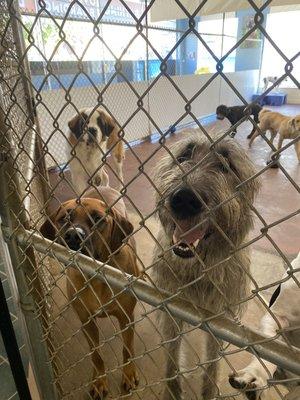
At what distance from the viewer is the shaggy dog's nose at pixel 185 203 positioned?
107 cm

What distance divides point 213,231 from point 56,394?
42.1 inches

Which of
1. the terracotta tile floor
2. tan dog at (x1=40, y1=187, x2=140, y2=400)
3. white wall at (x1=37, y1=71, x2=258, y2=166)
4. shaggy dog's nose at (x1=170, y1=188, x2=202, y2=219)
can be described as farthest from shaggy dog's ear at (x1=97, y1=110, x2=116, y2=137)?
shaggy dog's nose at (x1=170, y1=188, x2=202, y2=219)

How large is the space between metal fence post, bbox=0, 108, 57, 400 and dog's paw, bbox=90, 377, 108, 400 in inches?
14.8

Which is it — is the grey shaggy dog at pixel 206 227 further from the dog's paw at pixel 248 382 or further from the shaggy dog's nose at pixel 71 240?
the shaggy dog's nose at pixel 71 240

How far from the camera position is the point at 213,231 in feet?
4.34

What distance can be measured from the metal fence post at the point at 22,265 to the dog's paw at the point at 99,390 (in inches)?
14.8

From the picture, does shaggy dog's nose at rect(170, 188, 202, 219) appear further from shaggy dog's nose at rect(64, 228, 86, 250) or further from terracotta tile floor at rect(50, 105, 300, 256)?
terracotta tile floor at rect(50, 105, 300, 256)

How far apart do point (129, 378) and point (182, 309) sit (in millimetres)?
1316

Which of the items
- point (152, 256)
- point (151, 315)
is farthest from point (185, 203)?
point (151, 315)

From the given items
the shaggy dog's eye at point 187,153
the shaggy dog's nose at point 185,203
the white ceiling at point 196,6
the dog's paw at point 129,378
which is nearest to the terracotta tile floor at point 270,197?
the shaggy dog's eye at point 187,153

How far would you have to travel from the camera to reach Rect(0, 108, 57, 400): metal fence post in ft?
3.67

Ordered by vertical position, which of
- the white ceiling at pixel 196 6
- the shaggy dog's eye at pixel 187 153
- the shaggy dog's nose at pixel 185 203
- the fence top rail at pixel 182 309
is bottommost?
the fence top rail at pixel 182 309

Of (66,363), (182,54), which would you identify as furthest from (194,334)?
(182,54)

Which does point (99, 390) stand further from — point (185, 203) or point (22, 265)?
point (185, 203)
